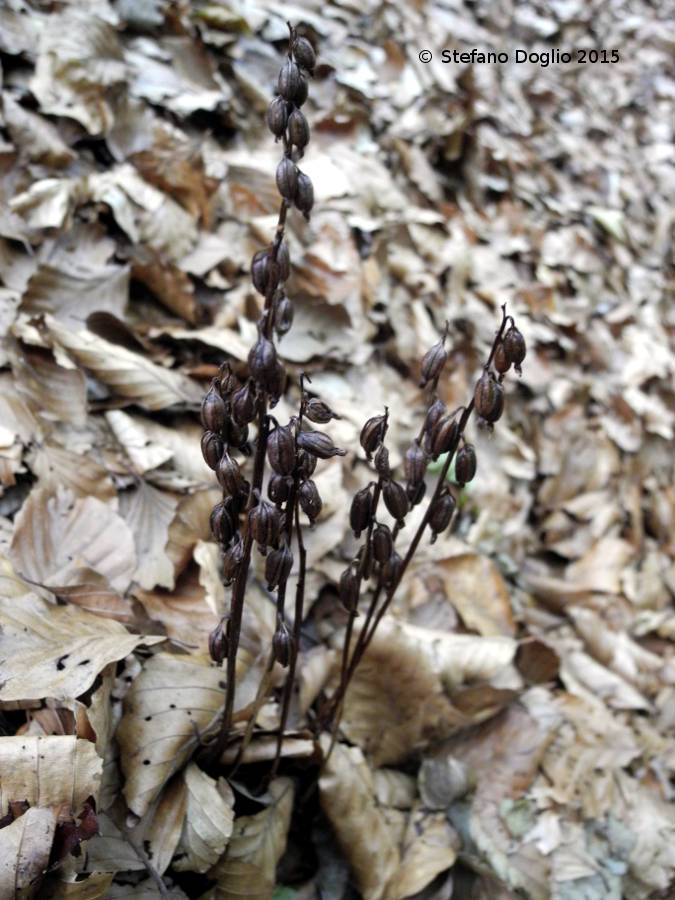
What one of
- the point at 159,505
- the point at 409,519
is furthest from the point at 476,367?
the point at 159,505

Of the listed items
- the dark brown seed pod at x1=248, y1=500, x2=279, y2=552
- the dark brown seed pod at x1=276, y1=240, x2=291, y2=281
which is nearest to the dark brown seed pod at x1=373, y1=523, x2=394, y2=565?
the dark brown seed pod at x1=248, y1=500, x2=279, y2=552

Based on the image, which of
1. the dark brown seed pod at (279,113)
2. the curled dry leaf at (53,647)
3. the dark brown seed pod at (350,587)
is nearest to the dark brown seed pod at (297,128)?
the dark brown seed pod at (279,113)

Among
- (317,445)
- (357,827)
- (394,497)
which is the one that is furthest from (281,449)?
(357,827)

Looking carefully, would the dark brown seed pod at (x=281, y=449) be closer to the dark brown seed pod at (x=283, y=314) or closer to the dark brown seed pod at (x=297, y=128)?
the dark brown seed pod at (x=283, y=314)

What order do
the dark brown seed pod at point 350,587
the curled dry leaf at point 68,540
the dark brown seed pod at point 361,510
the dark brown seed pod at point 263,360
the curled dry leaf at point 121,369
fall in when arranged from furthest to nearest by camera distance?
the curled dry leaf at point 121,369 < the curled dry leaf at point 68,540 < the dark brown seed pod at point 350,587 < the dark brown seed pod at point 361,510 < the dark brown seed pod at point 263,360

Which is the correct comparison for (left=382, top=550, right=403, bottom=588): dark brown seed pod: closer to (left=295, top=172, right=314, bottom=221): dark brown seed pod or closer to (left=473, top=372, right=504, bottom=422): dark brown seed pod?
(left=473, top=372, right=504, bottom=422): dark brown seed pod
